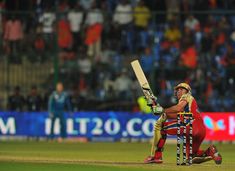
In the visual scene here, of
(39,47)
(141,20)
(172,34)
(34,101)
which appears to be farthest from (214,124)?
(39,47)

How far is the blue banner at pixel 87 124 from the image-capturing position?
3166 centimetres

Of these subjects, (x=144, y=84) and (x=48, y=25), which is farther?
(x=48, y=25)

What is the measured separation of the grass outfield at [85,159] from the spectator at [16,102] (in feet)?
13.8

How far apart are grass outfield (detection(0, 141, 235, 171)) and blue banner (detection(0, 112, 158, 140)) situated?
3.57 meters

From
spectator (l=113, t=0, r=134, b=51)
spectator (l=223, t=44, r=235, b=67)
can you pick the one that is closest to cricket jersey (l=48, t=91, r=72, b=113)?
spectator (l=113, t=0, r=134, b=51)

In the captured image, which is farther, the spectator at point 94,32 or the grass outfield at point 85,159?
the spectator at point 94,32

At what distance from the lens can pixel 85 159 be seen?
20641mm

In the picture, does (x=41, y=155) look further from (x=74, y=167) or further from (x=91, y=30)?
(x=91, y=30)

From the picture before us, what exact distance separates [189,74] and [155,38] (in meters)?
1.85

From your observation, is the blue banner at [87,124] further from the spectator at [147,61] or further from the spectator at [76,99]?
the spectator at [147,61]

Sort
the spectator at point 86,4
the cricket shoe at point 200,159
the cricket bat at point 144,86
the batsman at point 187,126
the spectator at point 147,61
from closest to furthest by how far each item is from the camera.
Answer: the batsman at point 187,126, the cricket bat at point 144,86, the cricket shoe at point 200,159, the spectator at point 147,61, the spectator at point 86,4

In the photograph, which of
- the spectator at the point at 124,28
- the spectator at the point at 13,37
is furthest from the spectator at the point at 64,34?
the spectator at the point at 124,28

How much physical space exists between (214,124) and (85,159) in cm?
1148

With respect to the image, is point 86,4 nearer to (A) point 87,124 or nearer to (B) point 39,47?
(B) point 39,47
